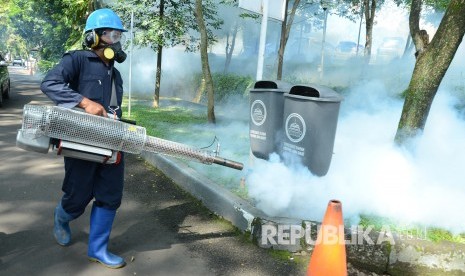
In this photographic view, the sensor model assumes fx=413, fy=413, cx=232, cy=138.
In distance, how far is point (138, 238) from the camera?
13.0 feet

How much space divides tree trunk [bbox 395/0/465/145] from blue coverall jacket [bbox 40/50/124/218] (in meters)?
3.57

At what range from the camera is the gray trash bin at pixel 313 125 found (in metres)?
3.73

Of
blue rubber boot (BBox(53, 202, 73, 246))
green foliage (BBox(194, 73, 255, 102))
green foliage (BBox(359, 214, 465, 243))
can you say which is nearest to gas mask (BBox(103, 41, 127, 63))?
blue rubber boot (BBox(53, 202, 73, 246))

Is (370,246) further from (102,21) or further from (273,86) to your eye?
(102,21)

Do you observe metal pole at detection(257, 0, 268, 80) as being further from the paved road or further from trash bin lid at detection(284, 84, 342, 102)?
the paved road

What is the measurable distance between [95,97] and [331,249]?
210cm

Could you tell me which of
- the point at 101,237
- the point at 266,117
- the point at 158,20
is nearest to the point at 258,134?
the point at 266,117

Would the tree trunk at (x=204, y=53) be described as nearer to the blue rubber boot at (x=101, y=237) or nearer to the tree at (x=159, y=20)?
the tree at (x=159, y=20)

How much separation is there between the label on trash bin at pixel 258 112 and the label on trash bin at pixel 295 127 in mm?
406

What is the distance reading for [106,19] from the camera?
3.20 metres

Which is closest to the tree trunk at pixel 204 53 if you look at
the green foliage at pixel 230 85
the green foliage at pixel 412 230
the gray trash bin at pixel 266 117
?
the green foliage at pixel 230 85

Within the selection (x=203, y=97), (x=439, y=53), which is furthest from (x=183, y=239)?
(x=203, y=97)

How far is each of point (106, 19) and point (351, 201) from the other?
2.98 meters

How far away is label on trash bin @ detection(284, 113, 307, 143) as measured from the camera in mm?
3836
